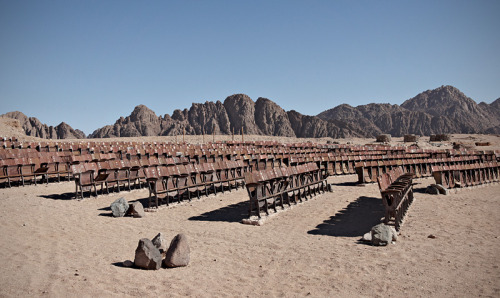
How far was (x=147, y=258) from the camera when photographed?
5301mm

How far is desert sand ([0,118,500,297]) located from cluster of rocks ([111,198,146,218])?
227mm

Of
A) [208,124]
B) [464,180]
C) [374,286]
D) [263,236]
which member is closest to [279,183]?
[263,236]

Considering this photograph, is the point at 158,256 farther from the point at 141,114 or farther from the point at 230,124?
the point at 230,124

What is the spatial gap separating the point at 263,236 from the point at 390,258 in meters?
2.59

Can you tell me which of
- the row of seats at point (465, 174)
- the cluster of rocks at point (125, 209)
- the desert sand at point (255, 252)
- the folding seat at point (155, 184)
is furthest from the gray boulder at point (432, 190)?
the cluster of rocks at point (125, 209)

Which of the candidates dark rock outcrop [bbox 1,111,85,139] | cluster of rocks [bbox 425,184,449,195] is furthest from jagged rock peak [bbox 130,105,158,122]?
cluster of rocks [bbox 425,184,449,195]

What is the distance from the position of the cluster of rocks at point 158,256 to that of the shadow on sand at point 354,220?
3.23 metres

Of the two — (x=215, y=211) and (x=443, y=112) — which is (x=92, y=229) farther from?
(x=443, y=112)

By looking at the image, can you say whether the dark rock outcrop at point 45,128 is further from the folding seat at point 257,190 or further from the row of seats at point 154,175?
the folding seat at point 257,190

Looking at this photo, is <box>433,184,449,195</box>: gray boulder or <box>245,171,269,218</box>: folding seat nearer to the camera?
<box>245,171,269,218</box>: folding seat

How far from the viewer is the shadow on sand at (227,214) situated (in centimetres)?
912

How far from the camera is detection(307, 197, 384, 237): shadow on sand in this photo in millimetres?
7816

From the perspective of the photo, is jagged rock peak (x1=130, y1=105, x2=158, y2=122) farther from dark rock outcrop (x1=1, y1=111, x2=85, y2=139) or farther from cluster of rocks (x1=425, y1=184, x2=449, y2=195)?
cluster of rocks (x1=425, y1=184, x2=449, y2=195)

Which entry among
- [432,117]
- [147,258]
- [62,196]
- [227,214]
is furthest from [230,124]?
[147,258]
